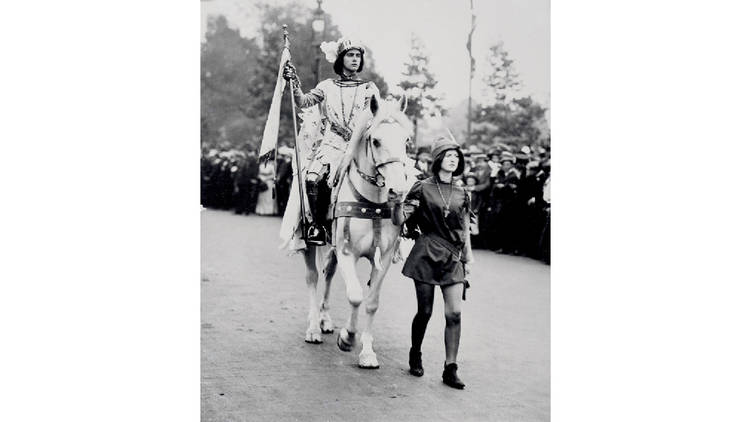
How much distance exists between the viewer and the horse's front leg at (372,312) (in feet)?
21.5

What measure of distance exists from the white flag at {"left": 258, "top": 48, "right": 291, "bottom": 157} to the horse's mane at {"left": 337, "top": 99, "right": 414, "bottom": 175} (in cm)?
57

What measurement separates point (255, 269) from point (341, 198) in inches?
37.4

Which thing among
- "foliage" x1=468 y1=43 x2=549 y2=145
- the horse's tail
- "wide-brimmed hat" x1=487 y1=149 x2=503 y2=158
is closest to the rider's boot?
the horse's tail

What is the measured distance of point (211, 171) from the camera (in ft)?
21.9

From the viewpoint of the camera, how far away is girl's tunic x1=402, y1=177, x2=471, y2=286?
21.1ft

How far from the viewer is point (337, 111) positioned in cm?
691

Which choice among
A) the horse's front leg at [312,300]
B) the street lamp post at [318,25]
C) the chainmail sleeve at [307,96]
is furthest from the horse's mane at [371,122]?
the horse's front leg at [312,300]

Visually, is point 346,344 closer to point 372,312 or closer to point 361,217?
point 372,312

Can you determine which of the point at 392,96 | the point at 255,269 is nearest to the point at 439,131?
the point at 392,96

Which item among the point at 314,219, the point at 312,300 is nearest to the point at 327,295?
the point at 312,300

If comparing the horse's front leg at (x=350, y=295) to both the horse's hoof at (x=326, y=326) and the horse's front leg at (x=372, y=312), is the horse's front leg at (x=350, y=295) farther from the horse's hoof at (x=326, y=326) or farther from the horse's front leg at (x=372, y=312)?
the horse's hoof at (x=326, y=326)

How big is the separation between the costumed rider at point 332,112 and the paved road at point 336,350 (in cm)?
39

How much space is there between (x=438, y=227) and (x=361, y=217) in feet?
1.89

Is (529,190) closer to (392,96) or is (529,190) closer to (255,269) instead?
(392,96)
